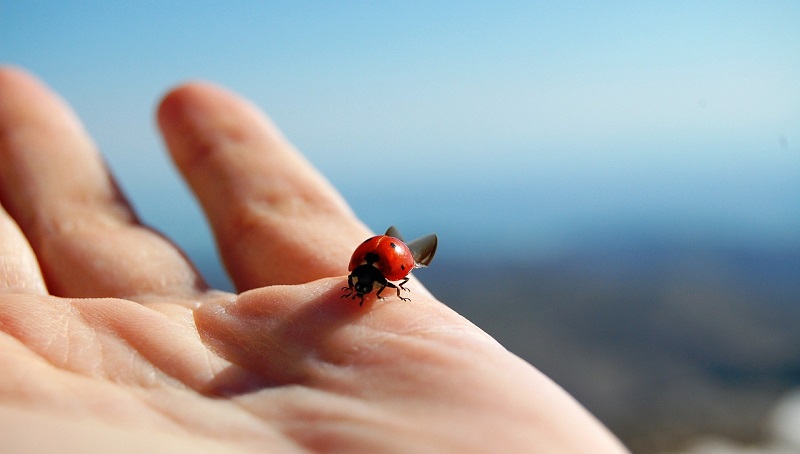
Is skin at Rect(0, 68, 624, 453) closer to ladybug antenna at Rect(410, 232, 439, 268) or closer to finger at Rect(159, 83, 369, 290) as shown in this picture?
finger at Rect(159, 83, 369, 290)

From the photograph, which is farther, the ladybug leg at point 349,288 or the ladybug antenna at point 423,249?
the ladybug antenna at point 423,249

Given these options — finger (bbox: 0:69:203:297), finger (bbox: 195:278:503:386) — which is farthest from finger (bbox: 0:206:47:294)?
finger (bbox: 195:278:503:386)

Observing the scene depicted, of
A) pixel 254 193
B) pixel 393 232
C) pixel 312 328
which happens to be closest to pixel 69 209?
pixel 254 193

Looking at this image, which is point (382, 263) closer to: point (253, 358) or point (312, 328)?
point (312, 328)

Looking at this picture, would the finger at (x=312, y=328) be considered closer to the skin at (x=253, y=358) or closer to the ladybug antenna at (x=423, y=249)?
the skin at (x=253, y=358)

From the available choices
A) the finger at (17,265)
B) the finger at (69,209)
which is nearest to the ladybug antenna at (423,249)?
the finger at (69,209)

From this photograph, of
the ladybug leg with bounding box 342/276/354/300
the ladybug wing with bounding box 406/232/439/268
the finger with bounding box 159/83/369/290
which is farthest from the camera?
the finger with bounding box 159/83/369/290

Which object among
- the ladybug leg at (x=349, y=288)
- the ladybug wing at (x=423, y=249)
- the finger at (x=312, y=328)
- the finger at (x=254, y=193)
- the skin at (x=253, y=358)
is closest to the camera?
the skin at (x=253, y=358)

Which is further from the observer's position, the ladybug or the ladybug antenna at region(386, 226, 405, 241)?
the ladybug antenna at region(386, 226, 405, 241)
